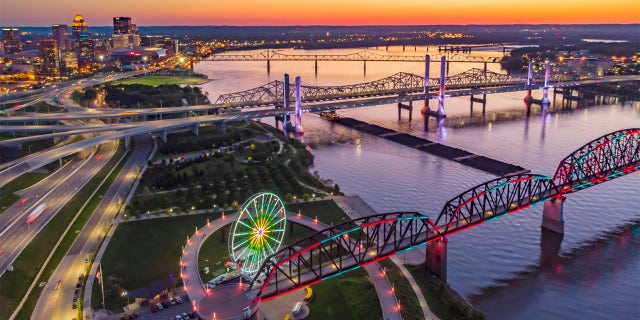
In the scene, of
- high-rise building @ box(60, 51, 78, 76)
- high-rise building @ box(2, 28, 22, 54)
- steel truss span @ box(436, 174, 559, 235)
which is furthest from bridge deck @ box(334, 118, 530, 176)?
high-rise building @ box(2, 28, 22, 54)

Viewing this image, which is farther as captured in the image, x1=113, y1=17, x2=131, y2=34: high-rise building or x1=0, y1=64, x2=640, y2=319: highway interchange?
x1=113, y1=17, x2=131, y2=34: high-rise building

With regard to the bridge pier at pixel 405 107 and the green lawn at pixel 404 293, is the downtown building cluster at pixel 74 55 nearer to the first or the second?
the bridge pier at pixel 405 107

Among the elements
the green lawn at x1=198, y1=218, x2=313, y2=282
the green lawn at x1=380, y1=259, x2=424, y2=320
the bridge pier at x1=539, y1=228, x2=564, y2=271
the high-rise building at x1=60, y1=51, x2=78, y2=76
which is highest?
the high-rise building at x1=60, y1=51, x2=78, y2=76

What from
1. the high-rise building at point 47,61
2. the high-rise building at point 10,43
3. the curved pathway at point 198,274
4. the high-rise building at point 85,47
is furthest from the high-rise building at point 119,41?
the curved pathway at point 198,274

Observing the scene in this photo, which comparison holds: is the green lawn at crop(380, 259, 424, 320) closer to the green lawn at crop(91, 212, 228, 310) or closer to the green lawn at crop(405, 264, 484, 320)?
the green lawn at crop(405, 264, 484, 320)

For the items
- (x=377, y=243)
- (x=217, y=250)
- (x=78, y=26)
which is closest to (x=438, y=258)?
(x=377, y=243)

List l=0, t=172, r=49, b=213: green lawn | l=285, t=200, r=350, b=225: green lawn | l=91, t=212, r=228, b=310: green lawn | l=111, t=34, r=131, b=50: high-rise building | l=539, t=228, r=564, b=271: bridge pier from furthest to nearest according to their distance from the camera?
l=111, t=34, r=131, b=50: high-rise building
l=0, t=172, r=49, b=213: green lawn
l=285, t=200, r=350, b=225: green lawn
l=539, t=228, r=564, b=271: bridge pier
l=91, t=212, r=228, b=310: green lawn

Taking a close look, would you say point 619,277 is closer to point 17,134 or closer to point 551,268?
point 551,268
